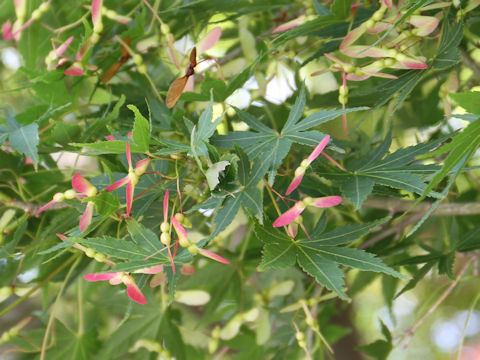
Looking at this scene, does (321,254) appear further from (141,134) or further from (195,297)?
(195,297)

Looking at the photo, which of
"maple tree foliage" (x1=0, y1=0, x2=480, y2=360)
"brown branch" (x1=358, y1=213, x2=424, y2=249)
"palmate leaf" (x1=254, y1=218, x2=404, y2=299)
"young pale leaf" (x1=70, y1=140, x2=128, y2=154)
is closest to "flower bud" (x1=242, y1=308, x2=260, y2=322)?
"maple tree foliage" (x1=0, y1=0, x2=480, y2=360)

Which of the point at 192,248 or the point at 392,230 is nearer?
the point at 192,248

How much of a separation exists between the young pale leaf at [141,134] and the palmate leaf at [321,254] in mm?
110

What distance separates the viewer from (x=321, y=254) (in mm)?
469

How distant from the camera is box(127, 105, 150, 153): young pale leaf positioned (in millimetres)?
396

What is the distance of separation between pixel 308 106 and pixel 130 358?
73 centimetres

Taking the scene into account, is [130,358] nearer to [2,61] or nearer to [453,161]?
[2,61]

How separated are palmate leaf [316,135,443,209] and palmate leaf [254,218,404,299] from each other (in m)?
0.03

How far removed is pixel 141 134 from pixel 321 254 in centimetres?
19

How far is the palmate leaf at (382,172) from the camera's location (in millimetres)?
456

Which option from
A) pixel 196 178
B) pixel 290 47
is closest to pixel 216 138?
pixel 196 178

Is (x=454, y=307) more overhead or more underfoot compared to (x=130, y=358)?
more underfoot

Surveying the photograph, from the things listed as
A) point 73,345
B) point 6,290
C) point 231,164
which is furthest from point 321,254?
point 73,345

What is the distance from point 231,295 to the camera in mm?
870
